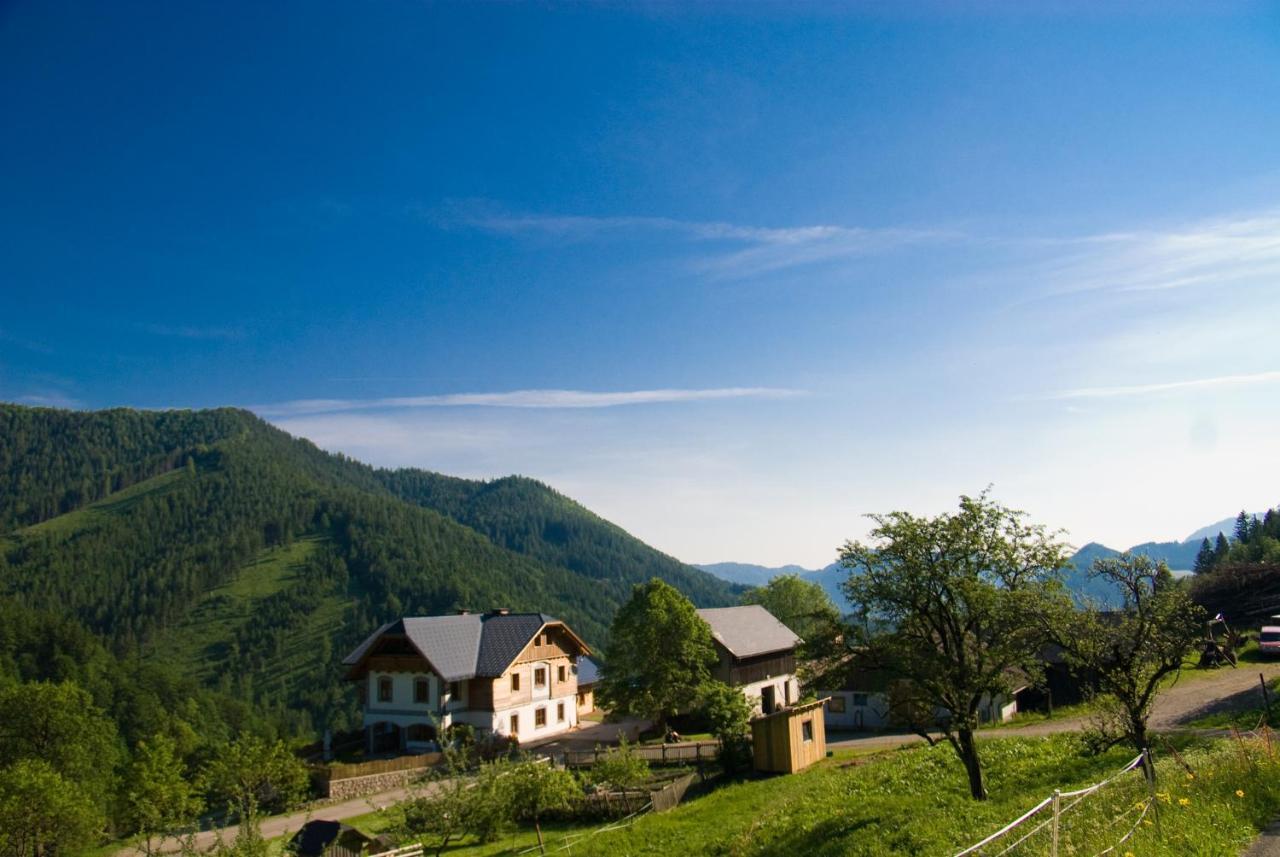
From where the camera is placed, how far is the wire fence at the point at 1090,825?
1202 centimetres

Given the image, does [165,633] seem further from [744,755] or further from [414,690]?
[744,755]

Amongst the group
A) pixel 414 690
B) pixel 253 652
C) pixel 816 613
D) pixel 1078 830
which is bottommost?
pixel 253 652

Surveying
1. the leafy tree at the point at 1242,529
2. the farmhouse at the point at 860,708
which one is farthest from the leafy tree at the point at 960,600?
the leafy tree at the point at 1242,529

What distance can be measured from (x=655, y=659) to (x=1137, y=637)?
32.1 meters

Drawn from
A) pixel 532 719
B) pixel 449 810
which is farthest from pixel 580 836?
pixel 532 719

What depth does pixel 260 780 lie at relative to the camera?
39.1m

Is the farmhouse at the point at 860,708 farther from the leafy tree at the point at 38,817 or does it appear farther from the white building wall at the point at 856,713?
the leafy tree at the point at 38,817

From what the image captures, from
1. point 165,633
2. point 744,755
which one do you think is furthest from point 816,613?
point 165,633

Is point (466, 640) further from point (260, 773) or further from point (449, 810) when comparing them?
point (449, 810)

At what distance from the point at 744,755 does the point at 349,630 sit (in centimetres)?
18197

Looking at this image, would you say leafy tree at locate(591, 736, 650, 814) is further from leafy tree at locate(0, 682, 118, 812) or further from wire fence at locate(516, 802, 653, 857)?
leafy tree at locate(0, 682, 118, 812)

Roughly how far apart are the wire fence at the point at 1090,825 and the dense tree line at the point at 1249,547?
205 ft

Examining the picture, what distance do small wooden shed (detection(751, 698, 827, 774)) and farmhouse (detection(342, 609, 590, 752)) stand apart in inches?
819

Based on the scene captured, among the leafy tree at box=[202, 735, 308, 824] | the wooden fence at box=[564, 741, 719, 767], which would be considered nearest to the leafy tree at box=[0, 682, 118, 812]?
the leafy tree at box=[202, 735, 308, 824]
